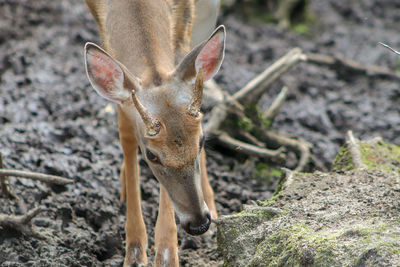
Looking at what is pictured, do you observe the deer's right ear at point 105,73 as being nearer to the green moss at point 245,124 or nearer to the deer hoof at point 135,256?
the deer hoof at point 135,256

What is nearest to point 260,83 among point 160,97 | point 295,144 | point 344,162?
point 295,144

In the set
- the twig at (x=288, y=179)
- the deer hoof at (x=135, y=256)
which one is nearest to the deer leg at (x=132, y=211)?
the deer hoof at (x=135, y=256)

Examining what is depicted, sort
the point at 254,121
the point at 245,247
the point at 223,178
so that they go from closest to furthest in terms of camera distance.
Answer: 1. the point at 245,247
2. the point at 223,178
3. the point at 254,121

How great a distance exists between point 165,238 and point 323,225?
1.53 meters

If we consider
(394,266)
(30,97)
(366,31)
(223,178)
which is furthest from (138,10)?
(366,31)

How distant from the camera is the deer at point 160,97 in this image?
4016 millimetres

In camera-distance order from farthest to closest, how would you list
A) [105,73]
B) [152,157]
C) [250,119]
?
[250,119], [105,73], [152,157]

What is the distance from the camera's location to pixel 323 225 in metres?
3.51

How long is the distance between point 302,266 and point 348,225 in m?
0.42

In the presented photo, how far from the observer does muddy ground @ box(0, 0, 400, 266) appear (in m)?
4.86

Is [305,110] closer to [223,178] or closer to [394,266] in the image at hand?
[223,178]

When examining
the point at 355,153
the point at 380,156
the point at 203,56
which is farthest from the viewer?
the point at 380,156

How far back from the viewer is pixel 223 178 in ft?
20.0

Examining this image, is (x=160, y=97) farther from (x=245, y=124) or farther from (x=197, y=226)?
(x=245, y=124)
